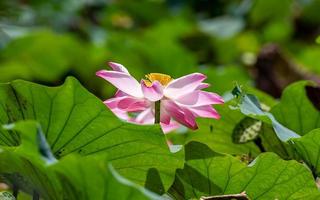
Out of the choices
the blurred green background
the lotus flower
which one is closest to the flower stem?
the lotus flower

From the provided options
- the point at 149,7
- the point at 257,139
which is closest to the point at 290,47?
the point at 149,7

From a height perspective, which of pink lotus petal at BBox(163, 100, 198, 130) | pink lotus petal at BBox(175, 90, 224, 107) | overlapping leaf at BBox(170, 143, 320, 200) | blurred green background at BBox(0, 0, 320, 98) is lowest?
blurred green background at BBox(0, 0, 320, 98)

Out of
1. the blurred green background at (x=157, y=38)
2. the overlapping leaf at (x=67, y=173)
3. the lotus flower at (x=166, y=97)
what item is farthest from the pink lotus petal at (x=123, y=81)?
the blurred green background at (x=157, y=38)

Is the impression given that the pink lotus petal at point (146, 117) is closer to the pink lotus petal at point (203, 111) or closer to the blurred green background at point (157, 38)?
the pink lotus petal at point (203, 111)

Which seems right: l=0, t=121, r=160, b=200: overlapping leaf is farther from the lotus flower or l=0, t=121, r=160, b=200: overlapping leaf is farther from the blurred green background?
the blurred green background

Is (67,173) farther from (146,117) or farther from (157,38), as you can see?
(157,38)

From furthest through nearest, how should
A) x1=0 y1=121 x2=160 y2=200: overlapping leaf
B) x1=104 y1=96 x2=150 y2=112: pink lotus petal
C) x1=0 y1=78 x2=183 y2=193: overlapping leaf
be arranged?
→ x1=104 y1=96 x2=150 y2=112: pink lotus petal
x1=0 y1=78 x2=183 y2=193: overlapping leaf
x1=0 y1=121 x2=160 y2=200: overlapping leaf

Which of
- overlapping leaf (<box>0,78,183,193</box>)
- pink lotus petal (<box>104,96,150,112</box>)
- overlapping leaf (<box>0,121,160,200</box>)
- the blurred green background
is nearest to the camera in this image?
overlapping leaf (<box>0,121,160,200</box>)
